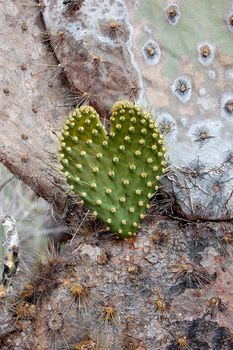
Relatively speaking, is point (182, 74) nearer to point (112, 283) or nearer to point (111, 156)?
point (111, 156)

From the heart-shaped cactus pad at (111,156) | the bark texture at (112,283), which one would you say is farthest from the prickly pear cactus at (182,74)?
the heart-shaped cactus pad at (111,156)

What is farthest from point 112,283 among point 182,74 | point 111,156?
point 182,74

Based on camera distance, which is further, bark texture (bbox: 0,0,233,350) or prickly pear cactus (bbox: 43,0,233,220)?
prickly pear cactus (bbox: 43,0,233,220)

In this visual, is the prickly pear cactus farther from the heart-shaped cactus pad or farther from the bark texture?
the heart-shaped cactus pad

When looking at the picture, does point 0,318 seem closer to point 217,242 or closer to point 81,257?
point 81,257

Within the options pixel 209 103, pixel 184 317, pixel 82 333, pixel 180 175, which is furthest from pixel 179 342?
pixel 209 103

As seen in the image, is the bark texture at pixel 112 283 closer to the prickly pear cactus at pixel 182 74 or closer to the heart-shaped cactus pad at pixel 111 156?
the prickly pear cactus at pixel 182 74

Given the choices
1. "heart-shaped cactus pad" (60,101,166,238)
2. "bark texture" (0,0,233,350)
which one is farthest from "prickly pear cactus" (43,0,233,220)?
"heart-shaped cactus pad" (60,101,166,238)
